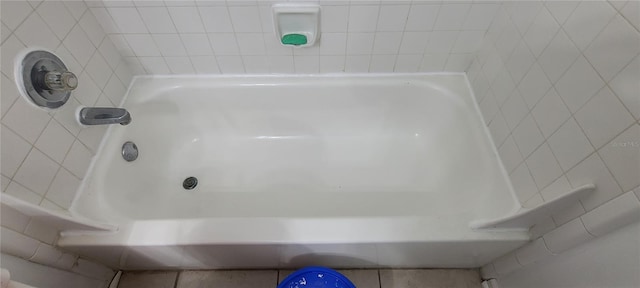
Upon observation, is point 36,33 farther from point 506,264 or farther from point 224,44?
point 506,264

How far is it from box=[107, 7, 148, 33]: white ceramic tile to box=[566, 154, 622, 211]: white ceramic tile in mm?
1394

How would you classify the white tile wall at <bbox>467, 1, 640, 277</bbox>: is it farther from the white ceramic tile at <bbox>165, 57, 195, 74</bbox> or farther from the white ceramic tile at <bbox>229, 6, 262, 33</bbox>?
the white ceramic tile at <bbox>165, 57, 195, 74</bbox>

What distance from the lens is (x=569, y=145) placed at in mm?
703

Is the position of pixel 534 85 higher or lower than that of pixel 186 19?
lower

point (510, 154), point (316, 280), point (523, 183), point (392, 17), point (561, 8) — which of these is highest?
point (392, 17)

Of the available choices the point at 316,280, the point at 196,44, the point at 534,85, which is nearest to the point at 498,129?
the point at 534,85

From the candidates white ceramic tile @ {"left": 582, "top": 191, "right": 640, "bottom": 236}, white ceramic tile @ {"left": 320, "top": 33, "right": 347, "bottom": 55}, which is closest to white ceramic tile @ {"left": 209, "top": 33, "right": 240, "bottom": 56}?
white ceramic tile @ {"left": 320, "top": 33, "right": 347, "bottom": 55}

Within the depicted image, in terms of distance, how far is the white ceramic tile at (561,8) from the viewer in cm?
70

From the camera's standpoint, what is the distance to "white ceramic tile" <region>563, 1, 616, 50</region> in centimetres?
61

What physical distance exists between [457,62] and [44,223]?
1519 millimetres

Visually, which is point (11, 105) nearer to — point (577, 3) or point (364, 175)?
point (364, 175)

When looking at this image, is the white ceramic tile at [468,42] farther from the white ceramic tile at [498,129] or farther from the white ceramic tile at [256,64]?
the white ceramic tile at [256,64]

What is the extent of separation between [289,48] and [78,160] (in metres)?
A: 0.82

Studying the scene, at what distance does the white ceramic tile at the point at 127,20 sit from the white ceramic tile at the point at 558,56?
1296mm
